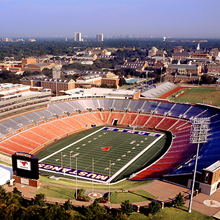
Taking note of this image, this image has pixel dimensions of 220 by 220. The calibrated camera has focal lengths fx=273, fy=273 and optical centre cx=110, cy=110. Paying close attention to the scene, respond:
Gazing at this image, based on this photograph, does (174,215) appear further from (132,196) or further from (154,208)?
(132,196)

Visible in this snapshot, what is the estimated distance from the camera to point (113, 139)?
2571 inches

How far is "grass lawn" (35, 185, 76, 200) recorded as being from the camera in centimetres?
3500

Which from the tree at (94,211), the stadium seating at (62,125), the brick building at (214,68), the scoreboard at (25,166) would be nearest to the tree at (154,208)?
the tree at (94,211)

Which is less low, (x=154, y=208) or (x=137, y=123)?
(x=154, y=208)

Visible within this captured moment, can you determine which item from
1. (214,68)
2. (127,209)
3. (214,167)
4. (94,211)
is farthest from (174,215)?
(214,68)

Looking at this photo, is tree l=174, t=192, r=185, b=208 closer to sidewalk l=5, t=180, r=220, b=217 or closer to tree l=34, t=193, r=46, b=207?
sidewalk l=5, t=180, r=220, b=217

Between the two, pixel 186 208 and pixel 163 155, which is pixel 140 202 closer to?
pixel 186 208

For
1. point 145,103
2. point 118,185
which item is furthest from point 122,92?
point 118,185

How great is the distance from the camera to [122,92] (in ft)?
297

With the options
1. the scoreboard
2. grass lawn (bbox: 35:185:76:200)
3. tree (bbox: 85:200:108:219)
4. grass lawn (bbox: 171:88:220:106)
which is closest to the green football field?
grass lawn (bbox: 35:185:76:200)

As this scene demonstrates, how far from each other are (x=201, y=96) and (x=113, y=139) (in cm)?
5927

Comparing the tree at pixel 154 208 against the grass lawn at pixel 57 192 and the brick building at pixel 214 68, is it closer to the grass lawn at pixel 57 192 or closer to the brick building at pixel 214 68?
the grass lawn at pixel 57 192

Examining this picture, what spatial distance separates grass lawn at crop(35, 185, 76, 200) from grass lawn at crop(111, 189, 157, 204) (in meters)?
5.48

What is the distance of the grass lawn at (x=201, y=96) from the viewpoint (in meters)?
102
